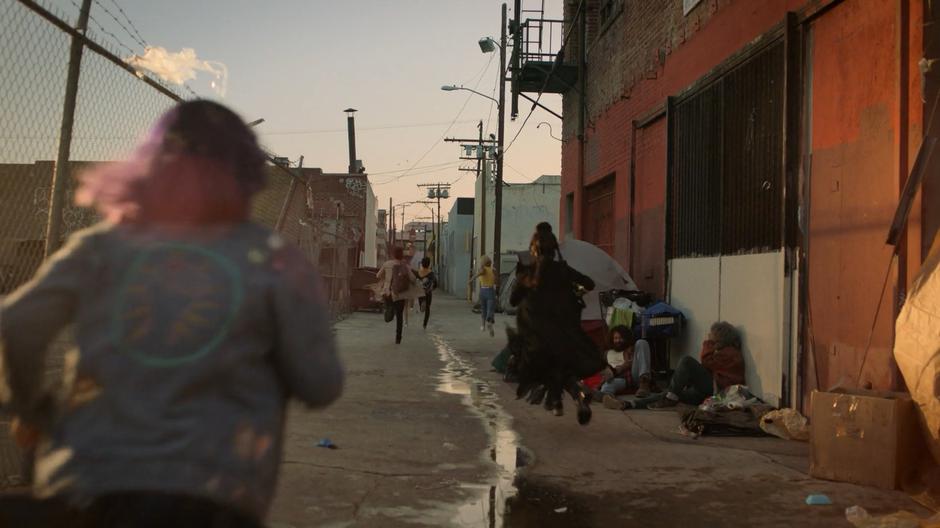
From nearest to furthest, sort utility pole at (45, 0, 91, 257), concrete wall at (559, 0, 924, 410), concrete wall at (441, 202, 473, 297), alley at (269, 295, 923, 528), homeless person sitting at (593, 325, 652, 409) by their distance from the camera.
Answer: utility pole at (45, 0, 91, 257) → alley at (269, 295, 923, 528) → concrete wall at (559, 0, 924, 410) → homeless person sitting at (593, 325, 652, 409) → concrete wall at (441, 202, 473, 297)

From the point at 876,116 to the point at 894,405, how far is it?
8.65 feet

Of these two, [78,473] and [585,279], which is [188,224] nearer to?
[78,473]

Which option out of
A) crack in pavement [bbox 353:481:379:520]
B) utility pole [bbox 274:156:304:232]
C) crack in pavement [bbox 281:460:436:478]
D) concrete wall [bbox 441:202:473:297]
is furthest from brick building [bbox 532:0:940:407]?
concrete wall [bbox 441:202:473:297]

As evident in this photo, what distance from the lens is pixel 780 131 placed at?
883 centimetres

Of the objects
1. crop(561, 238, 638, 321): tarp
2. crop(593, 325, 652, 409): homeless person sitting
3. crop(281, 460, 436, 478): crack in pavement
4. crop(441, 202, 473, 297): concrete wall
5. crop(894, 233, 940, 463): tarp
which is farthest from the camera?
crop(441, 202, 473, 297): concrete wall

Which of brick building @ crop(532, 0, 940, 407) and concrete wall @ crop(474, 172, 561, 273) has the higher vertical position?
concrete wall @ crop(474, 172, 561, 273)

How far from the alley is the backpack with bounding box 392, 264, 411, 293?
663 centimetres

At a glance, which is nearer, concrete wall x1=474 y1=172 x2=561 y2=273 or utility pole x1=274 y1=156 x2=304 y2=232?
utility pole x1=274 y1=156 x2=304 y2=232

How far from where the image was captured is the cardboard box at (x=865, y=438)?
5.48m

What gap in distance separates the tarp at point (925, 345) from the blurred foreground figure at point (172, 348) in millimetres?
4416

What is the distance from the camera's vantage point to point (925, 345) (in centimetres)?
522

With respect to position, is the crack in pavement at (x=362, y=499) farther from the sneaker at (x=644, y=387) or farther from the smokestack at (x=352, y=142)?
the smokestack at (x=352, y=142)

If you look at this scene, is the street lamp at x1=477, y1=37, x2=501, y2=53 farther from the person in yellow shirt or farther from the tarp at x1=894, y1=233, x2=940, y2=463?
the tarp at x1=894, y1=233, x2=940, y2=463

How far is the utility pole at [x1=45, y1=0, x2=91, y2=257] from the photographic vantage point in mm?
4855
